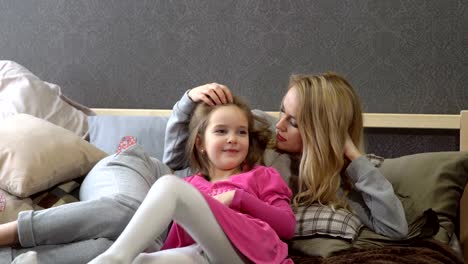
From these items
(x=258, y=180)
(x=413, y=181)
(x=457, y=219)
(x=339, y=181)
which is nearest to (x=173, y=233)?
(x=258, y=180)

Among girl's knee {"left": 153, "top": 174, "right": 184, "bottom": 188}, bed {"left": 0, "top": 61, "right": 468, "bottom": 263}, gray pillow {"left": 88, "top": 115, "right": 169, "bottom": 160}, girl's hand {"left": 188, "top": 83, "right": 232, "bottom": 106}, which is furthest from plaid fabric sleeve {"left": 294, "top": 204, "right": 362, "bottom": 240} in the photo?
gray pillow {"left": 88, "top": 115, "right": 169, "bottom": 160}

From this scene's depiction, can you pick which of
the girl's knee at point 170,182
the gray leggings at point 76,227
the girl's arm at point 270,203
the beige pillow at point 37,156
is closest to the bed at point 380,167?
the beige pillow at point 37,156

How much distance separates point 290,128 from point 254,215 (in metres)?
0.39

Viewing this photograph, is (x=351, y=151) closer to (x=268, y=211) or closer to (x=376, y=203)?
(x=376, y=203)

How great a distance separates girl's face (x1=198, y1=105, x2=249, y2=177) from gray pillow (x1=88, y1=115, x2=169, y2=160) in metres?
0.39

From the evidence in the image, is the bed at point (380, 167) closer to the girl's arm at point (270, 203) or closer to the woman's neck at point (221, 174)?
the girl's arm at point (270, 203)

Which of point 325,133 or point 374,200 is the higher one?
point 325,133

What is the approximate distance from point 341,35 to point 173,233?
1.05 m

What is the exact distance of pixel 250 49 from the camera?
2.29 meters

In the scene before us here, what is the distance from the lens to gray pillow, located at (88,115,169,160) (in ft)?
6.72

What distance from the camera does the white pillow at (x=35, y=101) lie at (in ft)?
7.09

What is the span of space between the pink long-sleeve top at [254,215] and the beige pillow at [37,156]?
35cm

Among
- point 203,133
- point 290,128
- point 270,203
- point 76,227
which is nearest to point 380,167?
point 290,128

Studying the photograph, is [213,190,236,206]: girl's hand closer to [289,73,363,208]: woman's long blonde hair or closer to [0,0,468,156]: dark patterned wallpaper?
[289,73,363,208]: woman's long blonde hair
